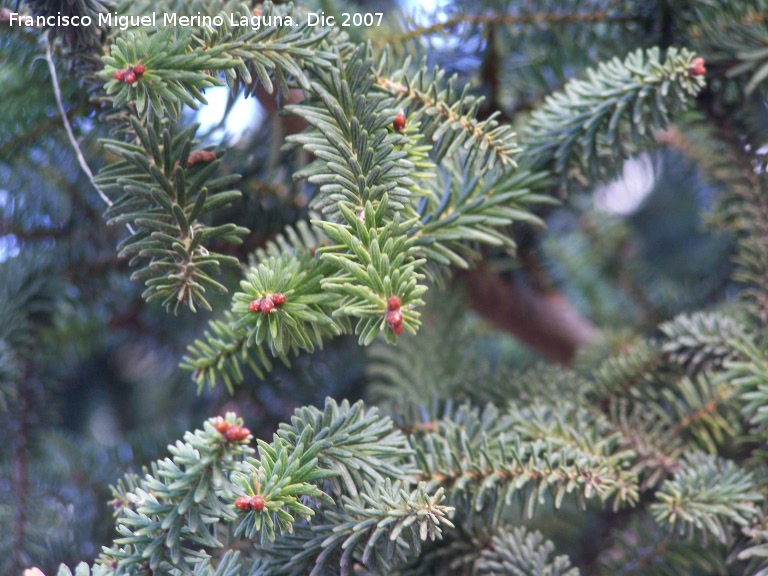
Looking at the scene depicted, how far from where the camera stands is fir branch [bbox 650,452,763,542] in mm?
341

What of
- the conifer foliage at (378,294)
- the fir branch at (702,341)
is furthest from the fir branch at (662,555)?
the fir branch at (702,341)

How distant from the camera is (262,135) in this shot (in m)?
0.53

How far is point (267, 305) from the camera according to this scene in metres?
0.29

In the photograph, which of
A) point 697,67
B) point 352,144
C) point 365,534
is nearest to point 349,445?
point 365,534

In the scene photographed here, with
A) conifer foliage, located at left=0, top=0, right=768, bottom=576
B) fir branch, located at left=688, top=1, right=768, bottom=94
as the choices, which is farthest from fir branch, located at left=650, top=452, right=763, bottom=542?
fir branch, located at left=688, top=1, right=768, bottom=94

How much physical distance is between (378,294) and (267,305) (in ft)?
0.17

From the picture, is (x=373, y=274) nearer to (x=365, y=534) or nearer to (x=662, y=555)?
(x=365, y=534)

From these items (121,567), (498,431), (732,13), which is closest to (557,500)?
(498,431)

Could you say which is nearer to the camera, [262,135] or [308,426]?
[308,426]

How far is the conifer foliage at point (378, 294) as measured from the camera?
291mm

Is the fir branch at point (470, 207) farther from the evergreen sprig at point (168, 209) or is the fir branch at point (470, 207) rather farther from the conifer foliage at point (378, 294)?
the evergreen sprig at point (168, 209)

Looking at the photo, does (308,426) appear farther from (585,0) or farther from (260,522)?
(585,0)

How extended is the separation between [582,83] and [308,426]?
0.82ft

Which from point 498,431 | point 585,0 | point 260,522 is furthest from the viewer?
point 585,0
